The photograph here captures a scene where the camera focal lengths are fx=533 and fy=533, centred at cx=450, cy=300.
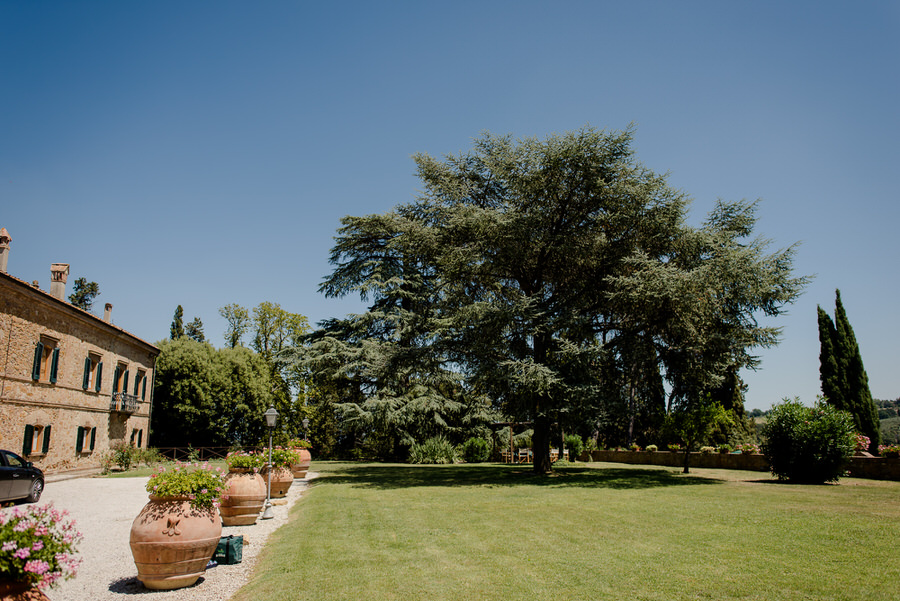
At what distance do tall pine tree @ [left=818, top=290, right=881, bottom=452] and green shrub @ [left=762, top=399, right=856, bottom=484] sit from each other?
1780 cm

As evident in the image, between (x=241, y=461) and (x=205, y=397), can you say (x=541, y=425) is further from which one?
(x=205, y=397)

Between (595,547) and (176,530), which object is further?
(595,547)

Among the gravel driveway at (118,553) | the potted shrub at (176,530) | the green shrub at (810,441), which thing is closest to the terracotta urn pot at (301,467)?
the gravel driveway at (118,553)

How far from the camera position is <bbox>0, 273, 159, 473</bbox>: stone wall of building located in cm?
1842

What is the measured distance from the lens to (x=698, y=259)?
19188 millimetres

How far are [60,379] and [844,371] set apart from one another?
40.1 metres

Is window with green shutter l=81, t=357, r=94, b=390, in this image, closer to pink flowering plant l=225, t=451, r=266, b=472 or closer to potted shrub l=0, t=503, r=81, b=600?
pink flowering plant l=225, t=451, r=266, b=472

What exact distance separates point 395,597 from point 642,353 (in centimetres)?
1482

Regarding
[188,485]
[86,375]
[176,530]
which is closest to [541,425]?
[188,485]

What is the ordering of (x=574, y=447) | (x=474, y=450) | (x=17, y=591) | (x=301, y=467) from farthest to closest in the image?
(x=574, y=447) → (x=474, y=450) → (x=301, y=467) → (x=17, y=591)

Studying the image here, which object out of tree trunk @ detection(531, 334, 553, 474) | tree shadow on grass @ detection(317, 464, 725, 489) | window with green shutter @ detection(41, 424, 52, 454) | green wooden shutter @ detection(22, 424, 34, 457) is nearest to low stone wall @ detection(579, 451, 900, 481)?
tree shadow on grass @ detection(317, 464, 725, 489)

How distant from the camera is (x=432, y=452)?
31.2 meters

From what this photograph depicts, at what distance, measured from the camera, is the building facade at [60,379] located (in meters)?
18.5

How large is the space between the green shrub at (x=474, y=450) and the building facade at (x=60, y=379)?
18604 mm
